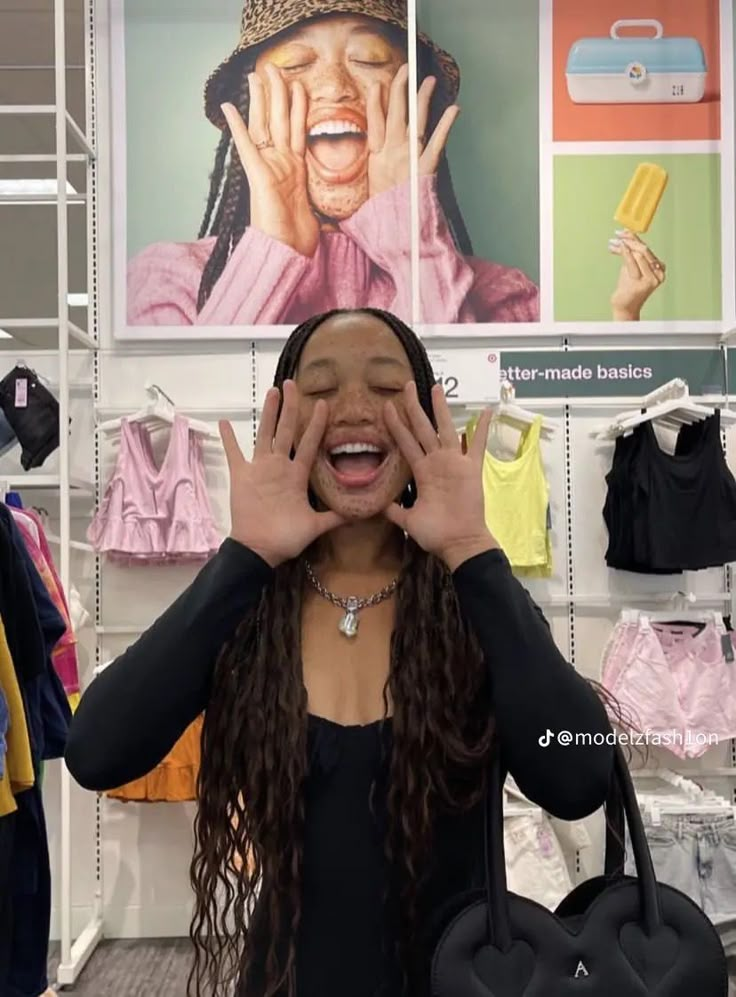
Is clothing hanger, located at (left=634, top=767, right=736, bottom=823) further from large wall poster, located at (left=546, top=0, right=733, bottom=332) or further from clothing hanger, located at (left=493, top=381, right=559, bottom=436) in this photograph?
large wall poster, located at (left=546, top=0, right=733, bottom=332)

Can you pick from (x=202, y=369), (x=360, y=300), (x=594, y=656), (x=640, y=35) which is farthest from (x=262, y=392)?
(x=640, y=35)

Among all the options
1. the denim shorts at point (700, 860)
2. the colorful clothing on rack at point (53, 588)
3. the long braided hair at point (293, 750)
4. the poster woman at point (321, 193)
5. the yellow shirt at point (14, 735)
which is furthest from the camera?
the poster woman at point (321, 193)

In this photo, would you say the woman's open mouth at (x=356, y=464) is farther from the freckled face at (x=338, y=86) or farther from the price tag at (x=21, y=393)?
the freckled face at (x=338, y=86)

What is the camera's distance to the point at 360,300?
10.8ft

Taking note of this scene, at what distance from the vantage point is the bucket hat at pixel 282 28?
3.27m

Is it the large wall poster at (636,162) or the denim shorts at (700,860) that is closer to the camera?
the denim shorts at (700,860)

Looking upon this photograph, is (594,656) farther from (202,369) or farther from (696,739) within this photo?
(202,369)

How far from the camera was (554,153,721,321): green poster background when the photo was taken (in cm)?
330

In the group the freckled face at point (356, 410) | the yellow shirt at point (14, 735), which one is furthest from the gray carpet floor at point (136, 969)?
the freckled face at point (356, 410)

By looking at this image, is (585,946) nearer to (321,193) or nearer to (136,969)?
(136,969)

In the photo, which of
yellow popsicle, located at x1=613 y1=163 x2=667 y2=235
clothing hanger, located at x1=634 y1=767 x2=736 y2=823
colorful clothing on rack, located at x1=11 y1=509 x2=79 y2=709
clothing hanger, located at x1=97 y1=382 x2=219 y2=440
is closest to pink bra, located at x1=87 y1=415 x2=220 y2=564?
clothing hanger, located at x1=97 y1=382 x2=219 y2=440

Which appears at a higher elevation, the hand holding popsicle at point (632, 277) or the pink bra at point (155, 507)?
the hand holding popsicle at point (632, 277)

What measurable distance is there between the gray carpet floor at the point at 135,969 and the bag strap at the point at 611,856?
2.35 m

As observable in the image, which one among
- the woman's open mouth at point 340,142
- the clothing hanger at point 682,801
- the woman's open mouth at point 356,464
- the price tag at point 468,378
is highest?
the woman's open mouth at point 340,142
